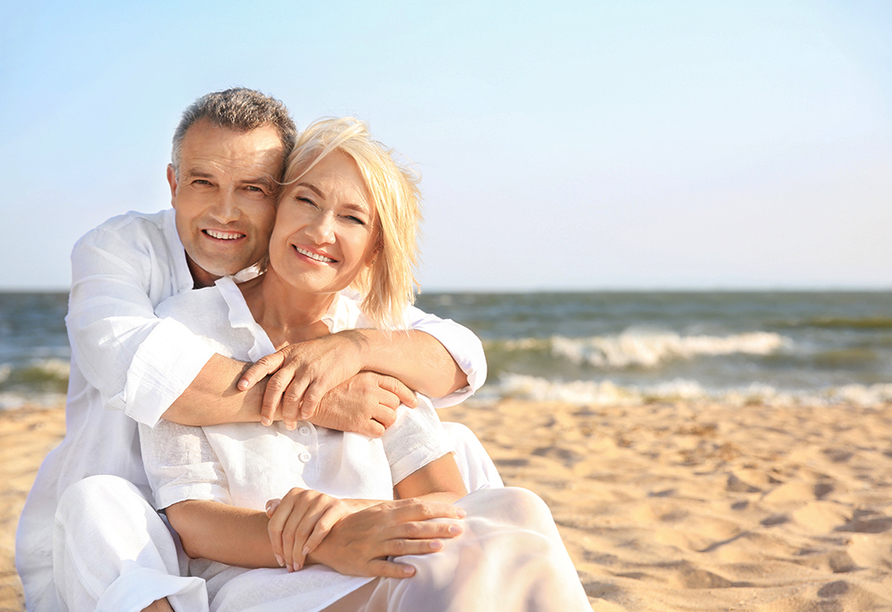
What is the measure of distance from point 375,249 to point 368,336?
0.28m

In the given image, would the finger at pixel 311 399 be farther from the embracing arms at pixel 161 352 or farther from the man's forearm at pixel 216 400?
the man's forearm at pixel 216 400

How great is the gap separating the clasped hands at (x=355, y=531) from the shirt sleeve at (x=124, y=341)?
16.0 inches

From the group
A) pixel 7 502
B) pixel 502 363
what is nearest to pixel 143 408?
pixel 7 502

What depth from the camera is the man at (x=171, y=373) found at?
1670 mm

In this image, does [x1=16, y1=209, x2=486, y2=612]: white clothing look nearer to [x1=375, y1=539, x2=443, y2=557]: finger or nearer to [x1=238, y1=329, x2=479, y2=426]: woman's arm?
[x1=238, y1=329, x2=479, y2=426]: woman's arm

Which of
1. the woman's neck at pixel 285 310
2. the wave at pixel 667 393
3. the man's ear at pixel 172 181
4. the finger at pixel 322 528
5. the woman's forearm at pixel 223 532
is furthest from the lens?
the wave at pixel 667 393

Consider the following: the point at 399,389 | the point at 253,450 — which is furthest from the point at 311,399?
the point at 399,389

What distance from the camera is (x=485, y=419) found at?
6961 millimetres

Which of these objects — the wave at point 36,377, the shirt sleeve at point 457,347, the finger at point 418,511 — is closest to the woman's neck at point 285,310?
the shirt sleeve at point 457,347

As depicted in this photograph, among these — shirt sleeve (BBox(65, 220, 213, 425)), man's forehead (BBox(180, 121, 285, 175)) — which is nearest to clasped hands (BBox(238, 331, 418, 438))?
shirt sleeve (BBox(65, 220, 213, 425))

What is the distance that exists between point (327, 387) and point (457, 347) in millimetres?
555

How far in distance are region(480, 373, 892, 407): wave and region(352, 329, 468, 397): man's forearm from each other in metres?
6.90

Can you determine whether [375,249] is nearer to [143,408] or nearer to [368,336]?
[368,336]

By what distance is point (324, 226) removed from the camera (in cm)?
198
